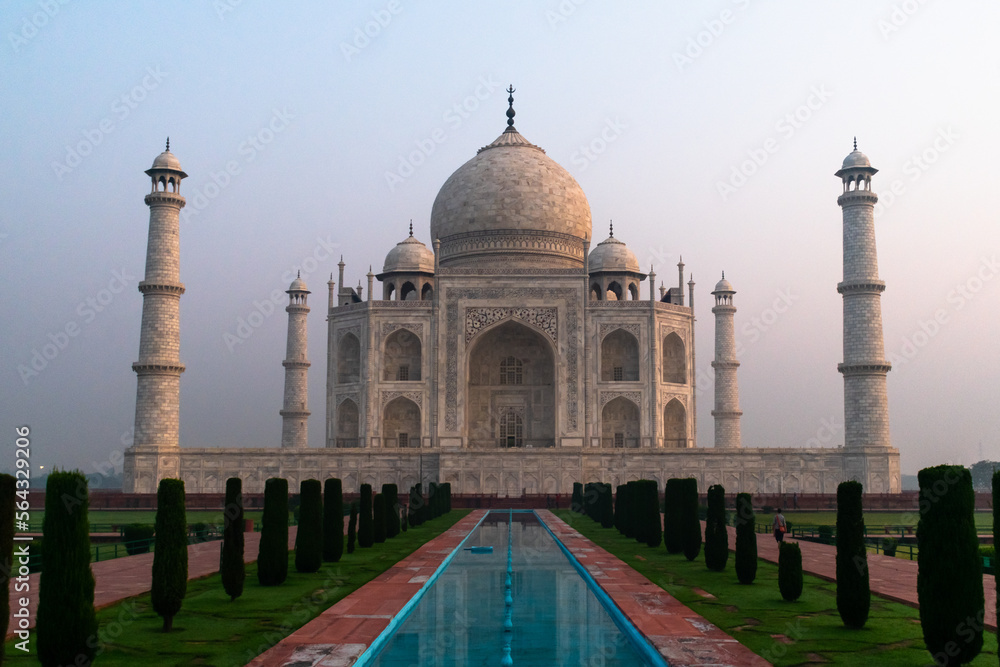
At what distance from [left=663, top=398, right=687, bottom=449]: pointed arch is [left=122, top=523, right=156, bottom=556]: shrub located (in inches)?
885

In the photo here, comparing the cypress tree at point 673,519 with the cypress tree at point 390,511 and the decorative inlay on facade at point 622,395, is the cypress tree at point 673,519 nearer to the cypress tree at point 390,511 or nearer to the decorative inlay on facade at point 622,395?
the cypress tree at point 390,511

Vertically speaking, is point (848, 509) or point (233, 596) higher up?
point (848, 509)

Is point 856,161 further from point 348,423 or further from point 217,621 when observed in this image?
point 217,621

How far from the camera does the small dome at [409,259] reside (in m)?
38.7

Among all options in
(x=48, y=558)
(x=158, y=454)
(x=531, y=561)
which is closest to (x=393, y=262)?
(x=158, y=454)

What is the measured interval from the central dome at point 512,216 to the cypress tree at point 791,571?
28072mm

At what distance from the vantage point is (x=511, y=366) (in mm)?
36781

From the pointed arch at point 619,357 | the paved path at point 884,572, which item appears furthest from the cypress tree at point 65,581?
the pointed arch at point 619,357

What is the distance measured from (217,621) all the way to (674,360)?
28713mm

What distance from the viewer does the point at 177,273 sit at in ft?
101

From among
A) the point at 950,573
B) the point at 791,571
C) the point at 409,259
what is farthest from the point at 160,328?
the point at 950,573

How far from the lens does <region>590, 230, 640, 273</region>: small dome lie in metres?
38.8

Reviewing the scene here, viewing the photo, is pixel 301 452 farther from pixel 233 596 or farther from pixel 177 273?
pixel 233 596

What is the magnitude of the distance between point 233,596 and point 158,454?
827 inches
